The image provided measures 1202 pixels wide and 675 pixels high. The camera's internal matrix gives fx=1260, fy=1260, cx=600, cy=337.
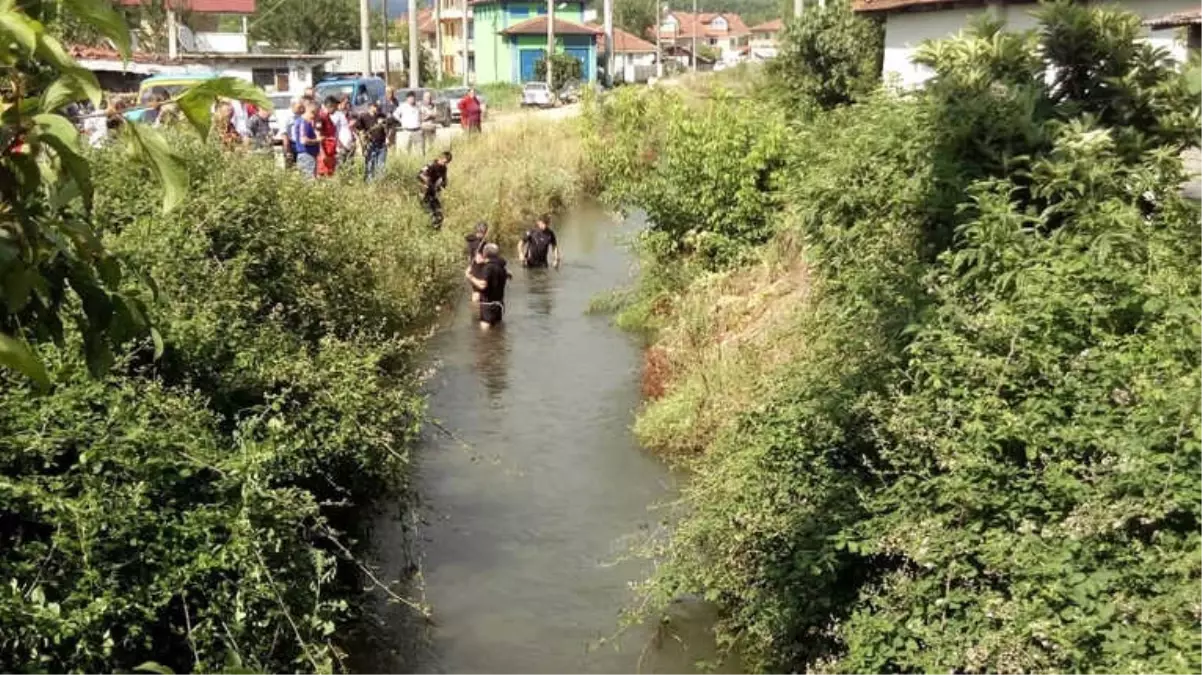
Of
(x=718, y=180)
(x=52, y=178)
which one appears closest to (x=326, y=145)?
(x=718, y=180)

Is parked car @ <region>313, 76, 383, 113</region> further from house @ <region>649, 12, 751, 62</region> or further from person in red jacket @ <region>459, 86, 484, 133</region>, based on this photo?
house @ <region>649, 12, 751, 62</region>

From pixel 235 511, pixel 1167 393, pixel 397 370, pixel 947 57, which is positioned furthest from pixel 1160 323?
pixel 397 370

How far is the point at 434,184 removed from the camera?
63.7 feet

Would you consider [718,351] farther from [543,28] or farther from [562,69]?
[543,28]

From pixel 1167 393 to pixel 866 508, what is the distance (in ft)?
4.80

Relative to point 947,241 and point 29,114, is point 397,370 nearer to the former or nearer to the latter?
point 947,241

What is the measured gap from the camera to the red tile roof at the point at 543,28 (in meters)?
69.8

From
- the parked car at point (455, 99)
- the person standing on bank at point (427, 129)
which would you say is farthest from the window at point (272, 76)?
the person standing on bank at point (427, 129)

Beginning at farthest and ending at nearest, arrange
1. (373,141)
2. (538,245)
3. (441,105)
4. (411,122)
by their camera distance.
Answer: (441,105)
(411,122)
(538,245)
(373,141)

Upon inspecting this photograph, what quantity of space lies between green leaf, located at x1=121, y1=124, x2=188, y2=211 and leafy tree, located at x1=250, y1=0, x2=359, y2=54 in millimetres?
65290

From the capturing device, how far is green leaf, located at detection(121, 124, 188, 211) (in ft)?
6.64

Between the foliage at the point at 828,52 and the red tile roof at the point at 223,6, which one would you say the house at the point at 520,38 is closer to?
the red tile roof at the point at 223,6

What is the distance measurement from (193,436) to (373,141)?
12865mm

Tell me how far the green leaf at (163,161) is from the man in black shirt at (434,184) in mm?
17002
